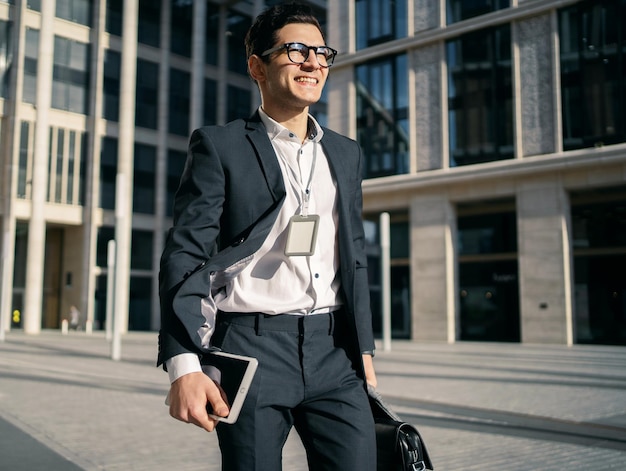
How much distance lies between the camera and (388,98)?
92.3ft

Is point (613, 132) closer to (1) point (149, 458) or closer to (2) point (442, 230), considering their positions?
(2) point (442, 230)

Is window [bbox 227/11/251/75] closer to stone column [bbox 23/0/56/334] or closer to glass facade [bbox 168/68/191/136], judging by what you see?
glass facade [bbox 168/68/191/136]

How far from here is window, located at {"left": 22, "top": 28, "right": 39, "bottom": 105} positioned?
35969mm

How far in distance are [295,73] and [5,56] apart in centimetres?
3770

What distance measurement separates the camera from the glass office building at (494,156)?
23.3m

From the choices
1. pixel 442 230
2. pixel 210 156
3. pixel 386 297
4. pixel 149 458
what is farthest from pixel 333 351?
pixel 442 230

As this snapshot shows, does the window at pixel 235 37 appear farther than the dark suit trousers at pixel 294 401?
Yes

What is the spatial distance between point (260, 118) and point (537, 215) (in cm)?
2314

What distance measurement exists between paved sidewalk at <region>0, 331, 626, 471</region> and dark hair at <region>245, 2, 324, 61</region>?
394 centimetres

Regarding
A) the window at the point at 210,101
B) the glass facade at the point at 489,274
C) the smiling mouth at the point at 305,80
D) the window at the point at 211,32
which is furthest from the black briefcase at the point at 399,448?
the window at the point at 211,32

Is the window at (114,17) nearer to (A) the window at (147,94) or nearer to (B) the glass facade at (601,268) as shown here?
(A) the window at (147,94)

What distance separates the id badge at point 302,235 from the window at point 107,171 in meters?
38.3

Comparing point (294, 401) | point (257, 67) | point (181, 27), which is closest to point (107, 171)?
point (181, 27)

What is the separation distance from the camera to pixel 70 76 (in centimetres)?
3766
